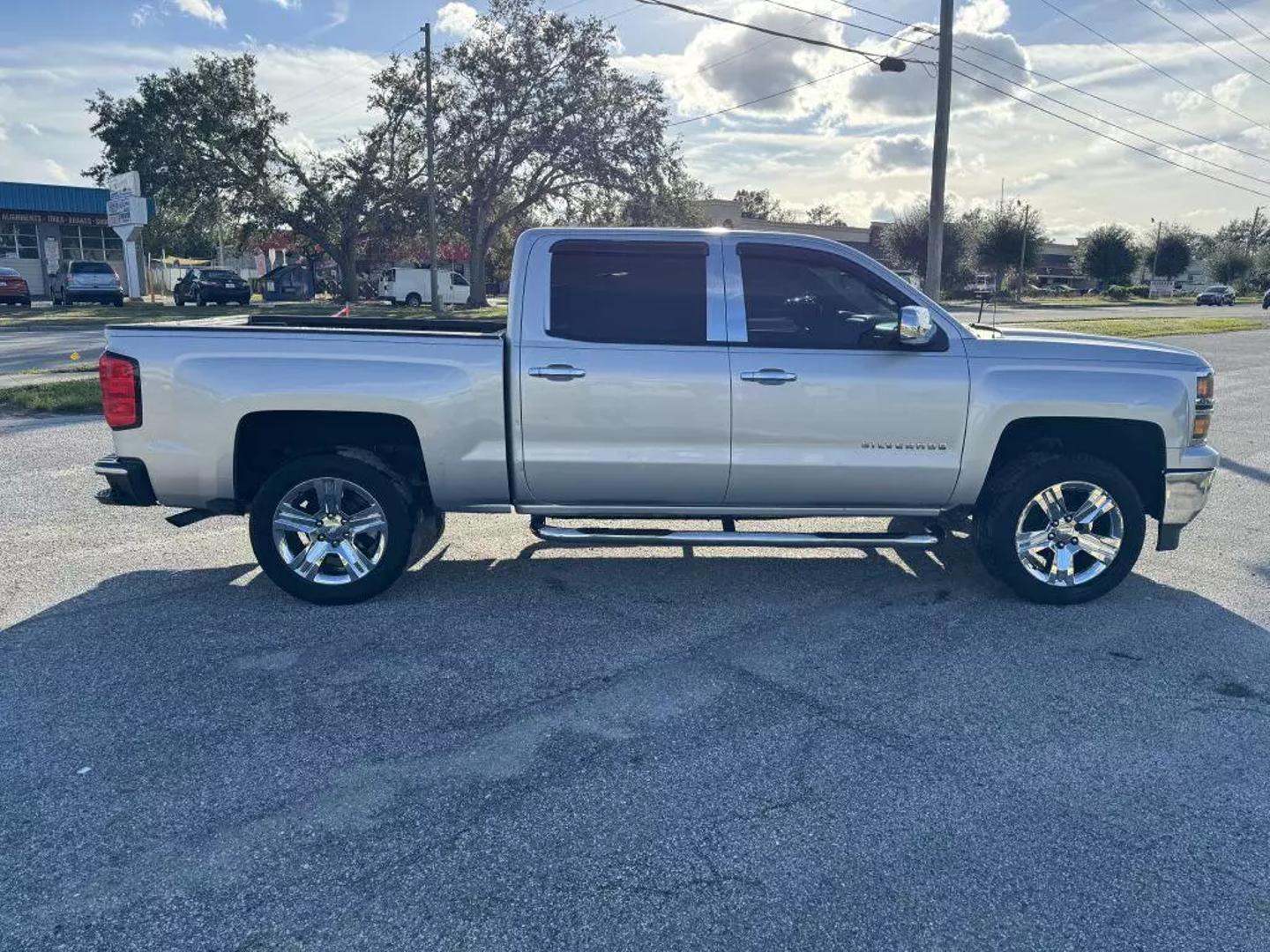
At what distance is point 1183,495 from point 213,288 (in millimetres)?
38317

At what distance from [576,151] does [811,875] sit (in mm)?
37007

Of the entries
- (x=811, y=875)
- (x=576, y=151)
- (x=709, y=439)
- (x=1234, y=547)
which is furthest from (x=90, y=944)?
(x=576, y=151)

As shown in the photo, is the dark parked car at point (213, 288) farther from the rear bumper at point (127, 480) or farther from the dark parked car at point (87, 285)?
the rear bumper at point (127, 480)

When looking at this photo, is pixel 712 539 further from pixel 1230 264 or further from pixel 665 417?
pixel 1230 264

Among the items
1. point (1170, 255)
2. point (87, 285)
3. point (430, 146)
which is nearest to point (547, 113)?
point (430, 146)

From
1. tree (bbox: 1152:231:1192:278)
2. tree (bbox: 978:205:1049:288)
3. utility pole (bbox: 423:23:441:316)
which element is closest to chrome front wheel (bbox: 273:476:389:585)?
utility pole (bbox: 423:23:441:316)

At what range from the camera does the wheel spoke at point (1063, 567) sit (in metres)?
5.25

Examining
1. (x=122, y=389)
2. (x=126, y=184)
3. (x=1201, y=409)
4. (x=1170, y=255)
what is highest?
(x=1170, y=255)

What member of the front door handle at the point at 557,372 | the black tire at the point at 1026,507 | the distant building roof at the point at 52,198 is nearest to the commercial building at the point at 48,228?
the distant building roof at the point at 52,198

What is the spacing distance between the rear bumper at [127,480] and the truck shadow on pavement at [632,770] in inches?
22.8

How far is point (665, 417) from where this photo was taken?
4.99 meters

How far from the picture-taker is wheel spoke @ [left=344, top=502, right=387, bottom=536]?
5082 millimetres

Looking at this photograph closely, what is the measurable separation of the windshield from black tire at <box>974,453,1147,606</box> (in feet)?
127

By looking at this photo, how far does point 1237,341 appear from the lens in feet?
87.4
